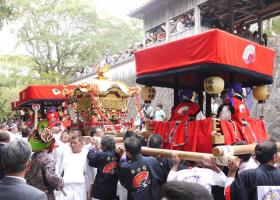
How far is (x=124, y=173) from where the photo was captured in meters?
4.10

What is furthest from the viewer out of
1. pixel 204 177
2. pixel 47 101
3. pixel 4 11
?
pixel 47 101

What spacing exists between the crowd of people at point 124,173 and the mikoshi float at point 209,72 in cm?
40

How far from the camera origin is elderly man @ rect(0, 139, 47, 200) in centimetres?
225

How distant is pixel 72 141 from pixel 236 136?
246 cm

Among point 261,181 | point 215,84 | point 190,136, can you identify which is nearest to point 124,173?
point 190,136

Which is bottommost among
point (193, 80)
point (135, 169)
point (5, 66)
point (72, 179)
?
point (72, 179)

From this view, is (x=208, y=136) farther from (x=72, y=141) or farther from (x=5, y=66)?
(x=5, y=66)

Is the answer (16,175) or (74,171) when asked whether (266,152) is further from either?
(74,171)

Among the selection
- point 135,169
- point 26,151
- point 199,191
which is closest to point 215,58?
point 135,169

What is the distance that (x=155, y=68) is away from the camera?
474cm

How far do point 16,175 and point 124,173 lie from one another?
187 cm

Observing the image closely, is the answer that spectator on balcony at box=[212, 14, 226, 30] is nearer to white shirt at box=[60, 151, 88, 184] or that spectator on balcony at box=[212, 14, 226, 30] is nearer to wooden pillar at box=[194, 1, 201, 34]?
wooden pillar at box=[194, 1, 201, 34]

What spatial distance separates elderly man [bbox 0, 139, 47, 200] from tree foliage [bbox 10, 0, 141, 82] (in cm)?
1880

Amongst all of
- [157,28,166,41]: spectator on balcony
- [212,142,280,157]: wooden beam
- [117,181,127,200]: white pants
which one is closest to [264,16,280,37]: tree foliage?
[157,28,166,41]: spectator on balcony
